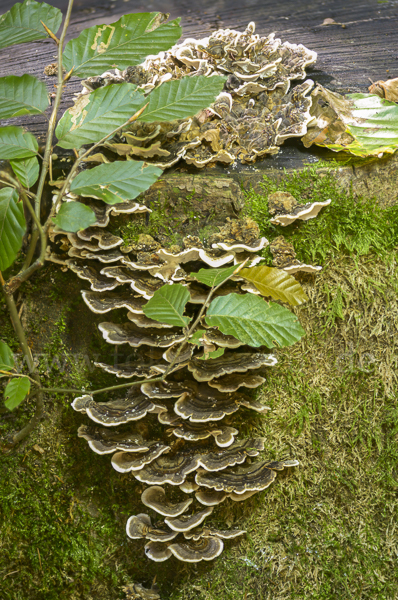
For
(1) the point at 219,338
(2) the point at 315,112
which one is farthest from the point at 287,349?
(2) the point at 315,112

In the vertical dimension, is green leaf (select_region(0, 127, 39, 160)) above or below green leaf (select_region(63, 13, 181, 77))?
below

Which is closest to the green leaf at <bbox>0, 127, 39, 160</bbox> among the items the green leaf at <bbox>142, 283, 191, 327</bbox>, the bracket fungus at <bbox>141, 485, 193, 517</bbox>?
the green leaf at <bbox>142, 283, 191, 327</bbox>

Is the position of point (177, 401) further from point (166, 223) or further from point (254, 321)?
point (166, 223)

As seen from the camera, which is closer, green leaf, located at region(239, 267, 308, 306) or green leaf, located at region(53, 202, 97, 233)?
green leaf, located at region(53, 202, 97, 233)

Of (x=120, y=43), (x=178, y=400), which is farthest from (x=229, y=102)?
(x=178, y=400)

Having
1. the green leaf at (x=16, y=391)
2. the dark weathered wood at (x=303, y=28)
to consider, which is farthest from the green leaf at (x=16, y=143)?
the dark weathered wood at (x=303, y=28)

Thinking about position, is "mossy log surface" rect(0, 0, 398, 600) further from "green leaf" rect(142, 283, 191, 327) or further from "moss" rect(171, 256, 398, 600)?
"green leaf" rect(142, 283, 191, 327)

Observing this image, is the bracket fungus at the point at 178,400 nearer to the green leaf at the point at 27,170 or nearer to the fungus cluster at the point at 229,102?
the green leaf at the point at 27,170
